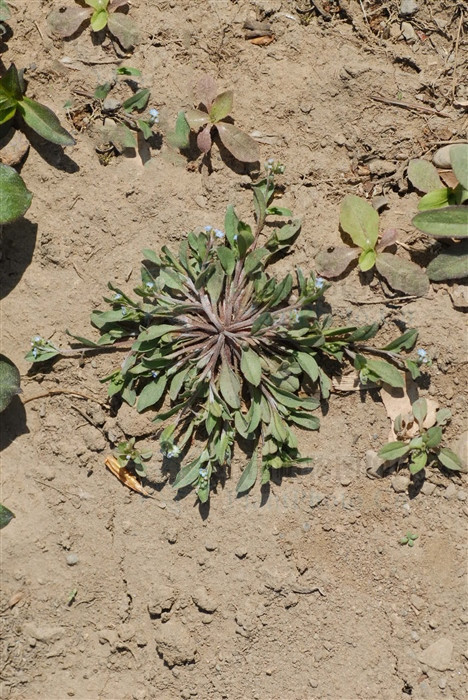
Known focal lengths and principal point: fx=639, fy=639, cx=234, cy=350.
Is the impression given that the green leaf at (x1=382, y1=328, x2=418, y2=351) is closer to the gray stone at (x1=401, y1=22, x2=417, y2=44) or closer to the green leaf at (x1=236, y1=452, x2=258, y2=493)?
the green leaf at (x1=236, y1=452, x2=258, y2=493)

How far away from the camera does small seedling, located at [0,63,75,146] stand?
12.0 ft

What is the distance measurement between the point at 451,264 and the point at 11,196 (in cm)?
250

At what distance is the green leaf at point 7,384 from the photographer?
12.1 ft

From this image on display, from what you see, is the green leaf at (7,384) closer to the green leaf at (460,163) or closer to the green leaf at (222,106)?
the green leaf at (222,106)

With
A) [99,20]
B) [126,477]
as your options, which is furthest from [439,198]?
[126,477]

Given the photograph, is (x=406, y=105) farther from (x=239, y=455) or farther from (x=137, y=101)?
(x=239, y=455)

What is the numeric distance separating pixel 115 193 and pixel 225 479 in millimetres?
1777

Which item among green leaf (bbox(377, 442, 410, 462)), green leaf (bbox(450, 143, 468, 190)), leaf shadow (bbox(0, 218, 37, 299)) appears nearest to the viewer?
green leaf (bbox(450, 143, 468, 190))

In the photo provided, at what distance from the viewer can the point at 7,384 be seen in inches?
145

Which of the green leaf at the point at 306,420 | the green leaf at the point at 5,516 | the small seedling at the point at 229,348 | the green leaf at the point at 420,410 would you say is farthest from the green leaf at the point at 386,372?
the green leaf at the point at 5,516

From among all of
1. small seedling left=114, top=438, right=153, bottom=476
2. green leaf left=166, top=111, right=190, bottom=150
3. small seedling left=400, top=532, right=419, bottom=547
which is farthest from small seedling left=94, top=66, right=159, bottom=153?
small seedling left=400, top=532, right=419, bottom=547

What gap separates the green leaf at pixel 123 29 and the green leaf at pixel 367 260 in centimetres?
184

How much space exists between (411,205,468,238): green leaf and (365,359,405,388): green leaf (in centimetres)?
75

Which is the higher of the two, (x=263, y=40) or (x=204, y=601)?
(x=263, y=40)
